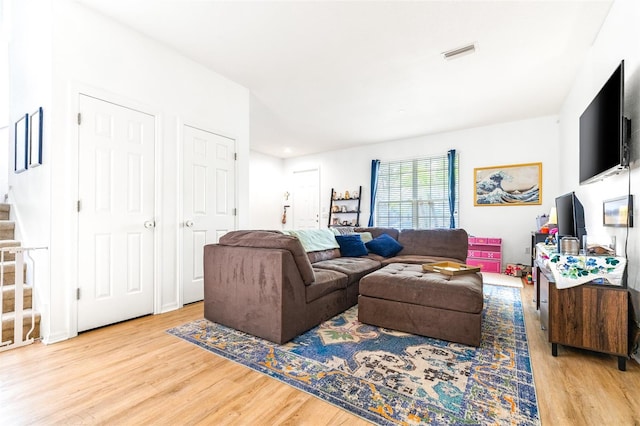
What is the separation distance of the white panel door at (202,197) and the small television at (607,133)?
3.61 metres

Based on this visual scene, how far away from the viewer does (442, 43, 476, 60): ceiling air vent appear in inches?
118

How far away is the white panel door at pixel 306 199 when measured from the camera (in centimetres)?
766

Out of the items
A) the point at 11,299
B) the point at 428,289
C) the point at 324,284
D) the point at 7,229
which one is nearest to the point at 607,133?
the point at 428,289

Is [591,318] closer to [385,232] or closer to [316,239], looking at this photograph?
[316,239]

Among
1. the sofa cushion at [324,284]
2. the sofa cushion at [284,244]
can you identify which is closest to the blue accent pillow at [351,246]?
the sofa cushion at [324,284]

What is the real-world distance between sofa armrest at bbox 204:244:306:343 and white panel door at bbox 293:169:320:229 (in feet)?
16.6

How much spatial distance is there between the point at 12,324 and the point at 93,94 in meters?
1.94

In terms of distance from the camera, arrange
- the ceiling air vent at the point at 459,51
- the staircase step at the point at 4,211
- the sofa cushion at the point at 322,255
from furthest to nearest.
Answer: the sofa cushion at the point at 322,255 < the staircase step at the point at 4,211 < the ceiling air vent at the point at 459,51

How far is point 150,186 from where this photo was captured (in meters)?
2.91

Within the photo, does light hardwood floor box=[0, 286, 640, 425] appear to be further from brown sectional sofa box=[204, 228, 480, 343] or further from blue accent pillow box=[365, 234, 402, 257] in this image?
blue accent pillow box=[365, 234, 402, 257]

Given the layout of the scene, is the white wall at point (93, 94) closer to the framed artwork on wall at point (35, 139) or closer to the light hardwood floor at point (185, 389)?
the framed artwork on wall at point (35, 139)

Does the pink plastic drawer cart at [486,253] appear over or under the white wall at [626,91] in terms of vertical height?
under

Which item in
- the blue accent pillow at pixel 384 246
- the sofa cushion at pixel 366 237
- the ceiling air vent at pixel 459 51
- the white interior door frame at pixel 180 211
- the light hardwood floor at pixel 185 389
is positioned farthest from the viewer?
the sofa cushion at pixel 366 237

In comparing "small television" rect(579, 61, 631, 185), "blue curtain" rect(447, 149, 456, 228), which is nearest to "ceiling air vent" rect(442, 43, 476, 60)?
"small television" rect(579, 61, 631, 185)
